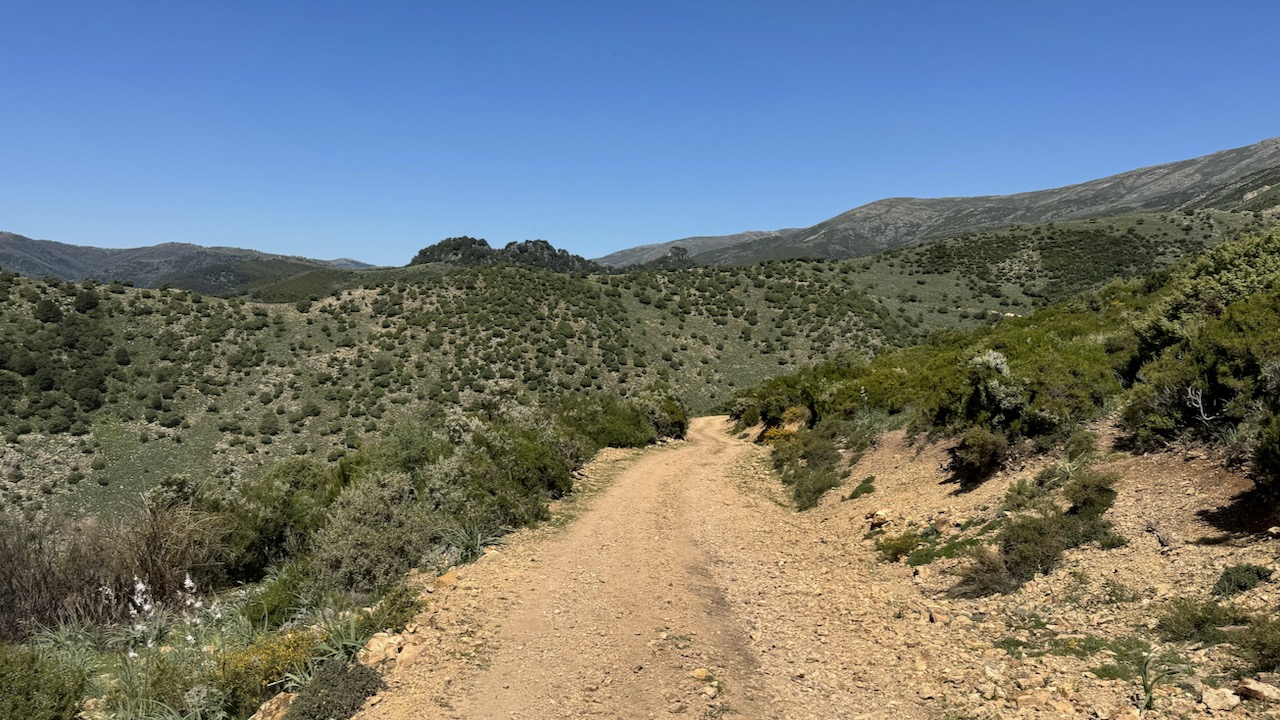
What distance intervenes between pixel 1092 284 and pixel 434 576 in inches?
2894

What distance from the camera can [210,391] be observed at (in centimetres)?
4247

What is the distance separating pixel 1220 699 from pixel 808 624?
4.52 m

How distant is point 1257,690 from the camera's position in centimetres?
425

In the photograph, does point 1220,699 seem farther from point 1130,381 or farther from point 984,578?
point 1130,381

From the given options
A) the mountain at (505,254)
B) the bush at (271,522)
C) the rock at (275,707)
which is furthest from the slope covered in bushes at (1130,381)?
the mountain at (505,254)

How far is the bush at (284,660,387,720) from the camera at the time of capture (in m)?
6.19

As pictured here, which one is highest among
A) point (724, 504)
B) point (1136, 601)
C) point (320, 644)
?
point (1136, 601)

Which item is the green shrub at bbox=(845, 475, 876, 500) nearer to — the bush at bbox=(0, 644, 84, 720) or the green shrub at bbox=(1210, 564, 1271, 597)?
the green shrub at bbox=(1210, 564, 1271, 597)

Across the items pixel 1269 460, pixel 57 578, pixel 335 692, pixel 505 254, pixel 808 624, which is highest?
pixel 505 254

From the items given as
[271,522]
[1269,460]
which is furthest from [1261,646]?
[271,522]

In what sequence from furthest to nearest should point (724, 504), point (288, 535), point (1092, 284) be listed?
point (1092, 284)
point (724, 504)
point (288, 535)

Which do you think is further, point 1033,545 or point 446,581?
point 446,581

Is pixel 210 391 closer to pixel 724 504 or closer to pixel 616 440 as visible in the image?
pixel 616 440

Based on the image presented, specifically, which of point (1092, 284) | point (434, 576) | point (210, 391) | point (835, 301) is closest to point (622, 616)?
point (434, 576)
